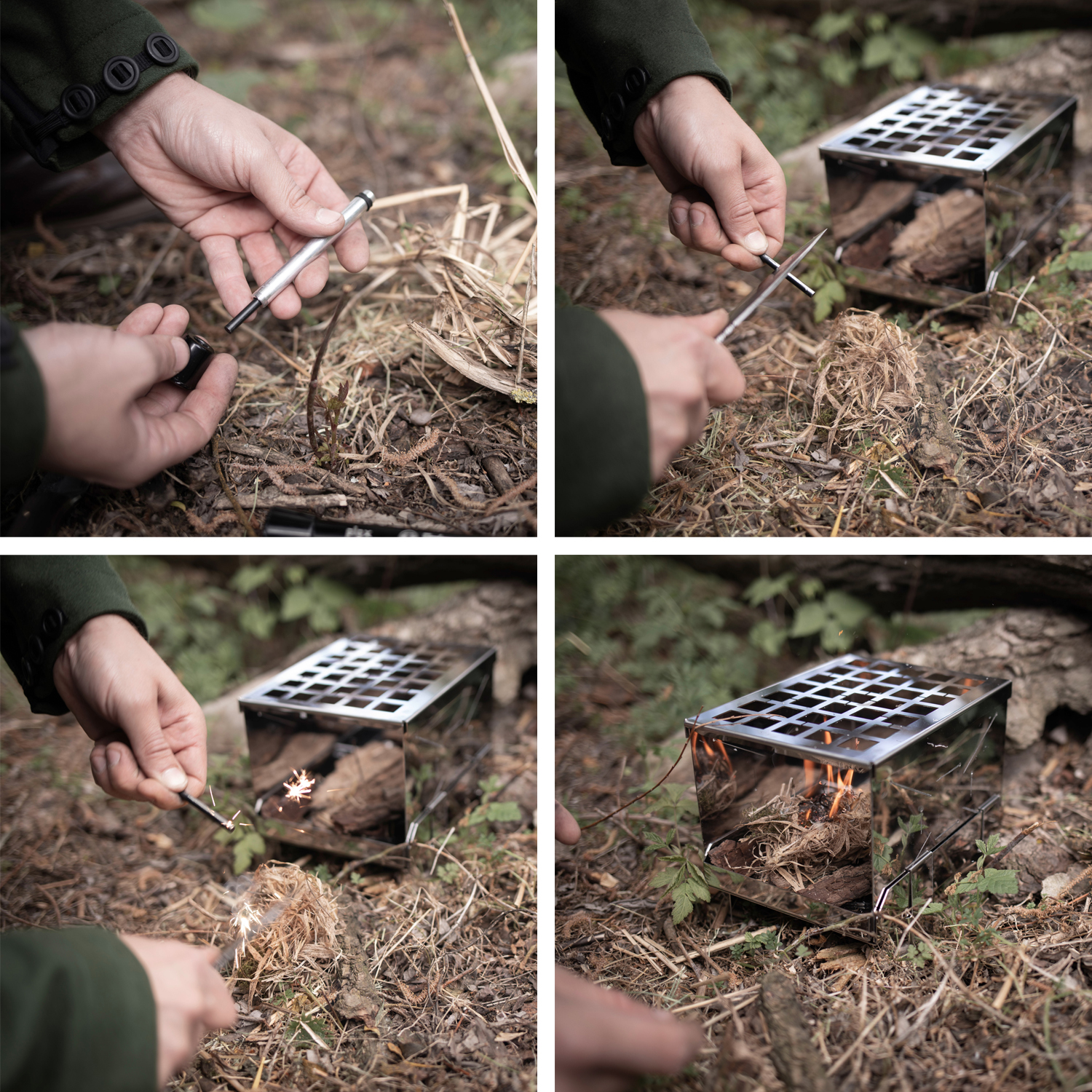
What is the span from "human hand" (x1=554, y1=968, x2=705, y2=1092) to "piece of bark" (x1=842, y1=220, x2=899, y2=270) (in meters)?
1.47

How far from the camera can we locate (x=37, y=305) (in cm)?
199

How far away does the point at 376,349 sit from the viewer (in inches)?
68.8

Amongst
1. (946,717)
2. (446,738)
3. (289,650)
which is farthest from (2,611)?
(946,717)

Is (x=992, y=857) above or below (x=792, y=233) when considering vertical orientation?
below

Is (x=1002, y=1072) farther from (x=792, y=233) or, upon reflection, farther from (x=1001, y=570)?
(x=792, y=233)

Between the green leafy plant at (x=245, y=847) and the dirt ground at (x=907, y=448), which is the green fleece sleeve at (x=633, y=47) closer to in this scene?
the dirt ground at (x=907, y=448)

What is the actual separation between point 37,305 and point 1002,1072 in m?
2.38

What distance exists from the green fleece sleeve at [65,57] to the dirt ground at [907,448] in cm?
118

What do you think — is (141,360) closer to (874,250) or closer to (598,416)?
(598,416)

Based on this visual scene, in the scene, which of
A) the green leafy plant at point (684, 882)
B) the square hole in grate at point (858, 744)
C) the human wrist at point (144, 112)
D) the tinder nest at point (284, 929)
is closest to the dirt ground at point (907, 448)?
the square hole in grate at point (858, 744)

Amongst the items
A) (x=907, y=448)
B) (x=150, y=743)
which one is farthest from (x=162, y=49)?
(x=907, y=448)

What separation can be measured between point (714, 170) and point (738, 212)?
0.08 metres

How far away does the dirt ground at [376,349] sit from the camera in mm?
1507

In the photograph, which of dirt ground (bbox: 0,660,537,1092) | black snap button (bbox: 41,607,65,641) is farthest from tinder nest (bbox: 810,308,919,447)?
black snap button (bbox: 41,607,65,641)
